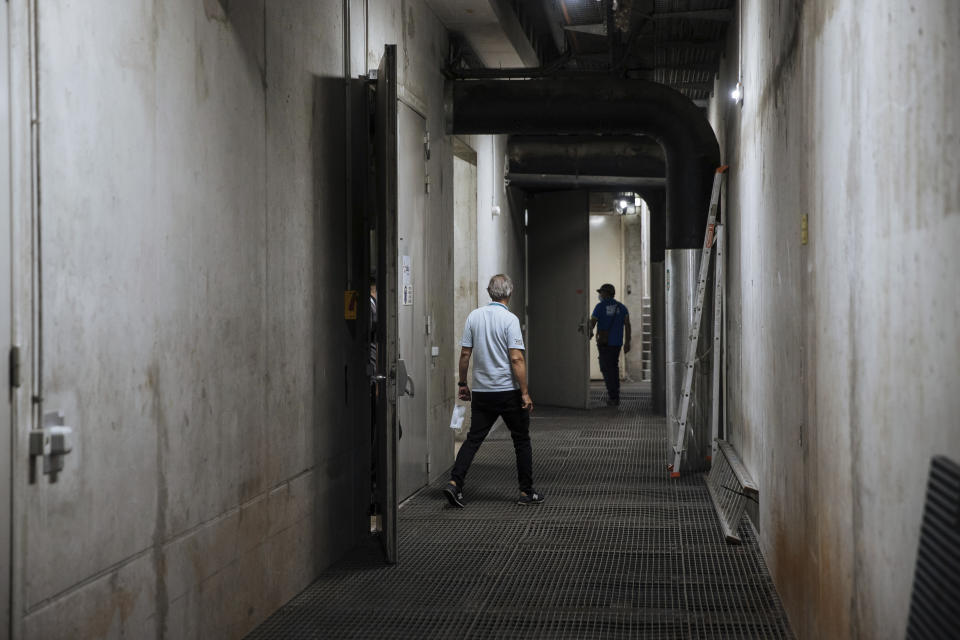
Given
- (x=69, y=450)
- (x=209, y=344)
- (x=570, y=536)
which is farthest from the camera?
(x=570, y=536)

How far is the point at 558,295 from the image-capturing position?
44.0ft

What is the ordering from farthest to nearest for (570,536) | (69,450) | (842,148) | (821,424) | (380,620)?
1. (570,536)
2. (380,620)
3. (821,424)
4. (842,148)
5. (69,450)

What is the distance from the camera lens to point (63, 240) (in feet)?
9.02

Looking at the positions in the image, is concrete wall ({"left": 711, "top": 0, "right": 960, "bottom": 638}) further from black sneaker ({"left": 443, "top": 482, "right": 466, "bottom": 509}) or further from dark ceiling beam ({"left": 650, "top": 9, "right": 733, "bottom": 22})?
dark ceiling beam ({"left": 650, "top": 9, "right": 733, "bottom": 22})

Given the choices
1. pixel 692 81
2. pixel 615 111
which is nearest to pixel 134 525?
pixel 615 111

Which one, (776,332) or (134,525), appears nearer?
(134,525)

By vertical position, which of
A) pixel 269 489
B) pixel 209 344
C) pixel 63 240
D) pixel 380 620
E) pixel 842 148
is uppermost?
pixel 842 148

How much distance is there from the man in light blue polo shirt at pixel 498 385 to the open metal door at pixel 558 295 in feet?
20.3

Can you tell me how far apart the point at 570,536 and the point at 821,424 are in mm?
2612

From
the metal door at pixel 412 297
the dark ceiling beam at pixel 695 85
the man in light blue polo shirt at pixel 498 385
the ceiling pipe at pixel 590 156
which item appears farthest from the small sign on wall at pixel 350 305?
the dark ceiling beam at pixel 695 85

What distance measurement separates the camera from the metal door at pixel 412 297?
21.9 feet

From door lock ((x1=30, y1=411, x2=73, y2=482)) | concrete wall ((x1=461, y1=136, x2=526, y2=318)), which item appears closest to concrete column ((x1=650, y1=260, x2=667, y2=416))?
concrete wall ((x1=461, y1=136, x2=526, y2=318))

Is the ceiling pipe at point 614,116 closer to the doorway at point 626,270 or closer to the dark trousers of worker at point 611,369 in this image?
the dark trousers of worker at point 611,369

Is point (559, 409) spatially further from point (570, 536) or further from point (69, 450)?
point (69, 450)
